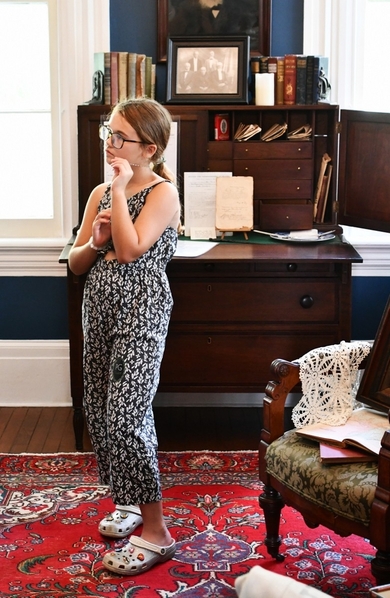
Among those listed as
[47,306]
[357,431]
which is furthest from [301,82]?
[357,431]

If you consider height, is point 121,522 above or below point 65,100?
below

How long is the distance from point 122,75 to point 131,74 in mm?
40

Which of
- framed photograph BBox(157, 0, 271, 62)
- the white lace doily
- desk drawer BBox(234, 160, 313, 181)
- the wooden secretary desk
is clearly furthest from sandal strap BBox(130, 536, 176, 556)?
framed photograph BBox(157, 0, 271, 62)

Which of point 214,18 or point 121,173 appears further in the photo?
point 214,18

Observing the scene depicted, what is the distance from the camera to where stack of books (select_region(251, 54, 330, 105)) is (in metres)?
3.88

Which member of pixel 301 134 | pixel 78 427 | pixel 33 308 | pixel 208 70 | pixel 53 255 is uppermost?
pixel 208 70

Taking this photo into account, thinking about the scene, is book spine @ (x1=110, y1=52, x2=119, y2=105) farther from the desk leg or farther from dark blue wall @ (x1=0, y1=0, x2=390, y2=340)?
the desk leg

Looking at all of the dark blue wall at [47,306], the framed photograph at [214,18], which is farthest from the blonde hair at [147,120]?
the dark blue wall at [47,306]

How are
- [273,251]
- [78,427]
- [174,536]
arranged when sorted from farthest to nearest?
[78,427], [273,251], [174,536]

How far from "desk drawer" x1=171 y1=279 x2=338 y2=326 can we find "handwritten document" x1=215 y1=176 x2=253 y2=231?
13.3 inches

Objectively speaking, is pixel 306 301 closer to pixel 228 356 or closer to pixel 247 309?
pixel 247 309

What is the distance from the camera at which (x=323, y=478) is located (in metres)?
2.48

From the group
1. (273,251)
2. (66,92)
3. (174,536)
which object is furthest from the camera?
(66,92)

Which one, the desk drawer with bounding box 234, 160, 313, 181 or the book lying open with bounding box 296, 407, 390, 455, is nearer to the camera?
the book lying open with bounding box 296, 407, 390, 455
